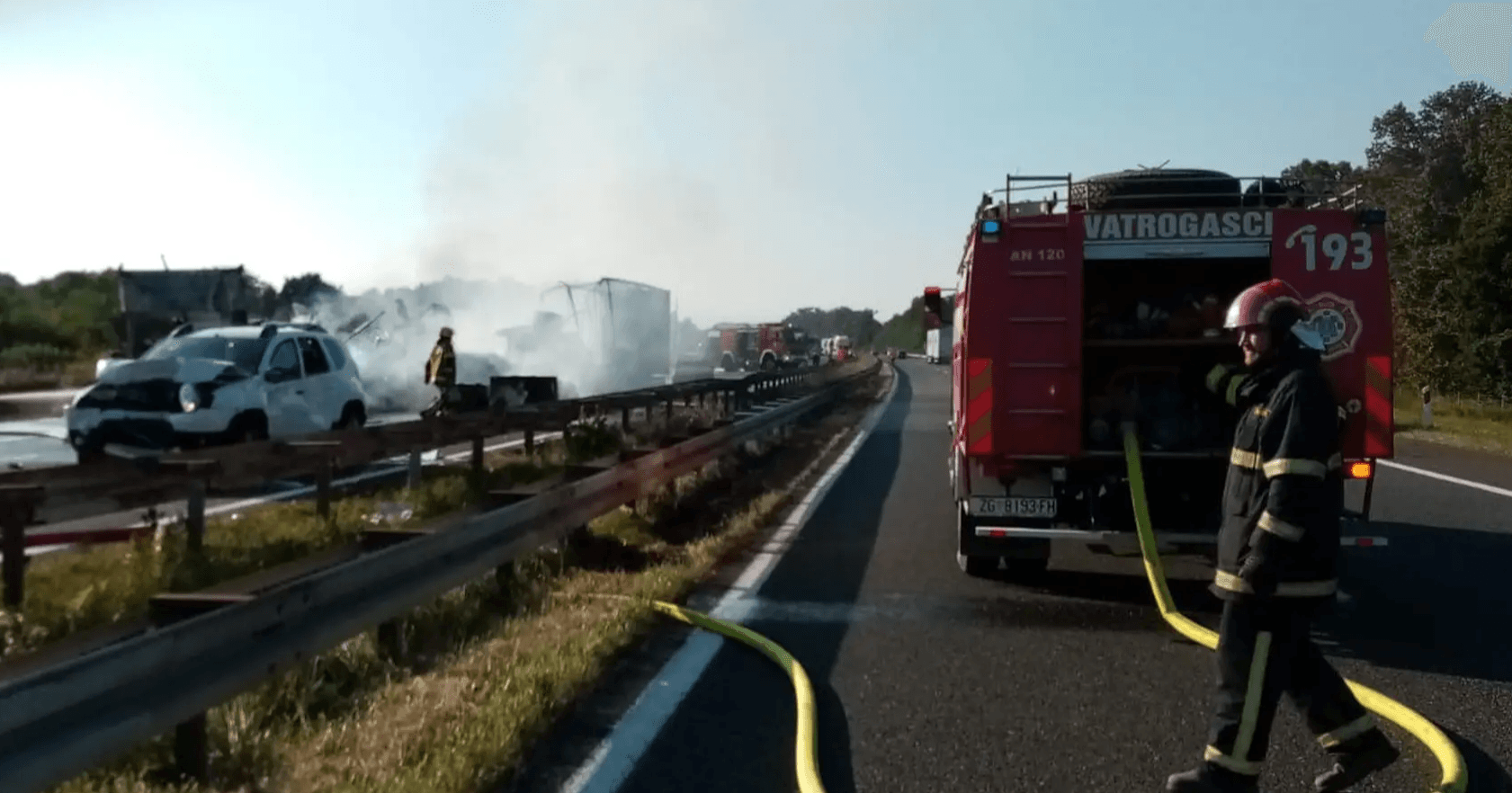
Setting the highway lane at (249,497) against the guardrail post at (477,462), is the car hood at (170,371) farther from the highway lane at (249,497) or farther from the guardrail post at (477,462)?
the guardrail post at (477,462)

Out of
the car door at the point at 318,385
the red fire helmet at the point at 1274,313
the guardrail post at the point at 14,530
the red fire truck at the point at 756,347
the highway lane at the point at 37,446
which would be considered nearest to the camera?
the red fire helmet at the point at 1274,313

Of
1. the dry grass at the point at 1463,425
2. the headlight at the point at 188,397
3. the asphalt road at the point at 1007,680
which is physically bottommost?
the dry grass at the point at 1463,425

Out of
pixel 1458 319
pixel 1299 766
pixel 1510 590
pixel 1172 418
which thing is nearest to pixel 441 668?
pixel 1299 766

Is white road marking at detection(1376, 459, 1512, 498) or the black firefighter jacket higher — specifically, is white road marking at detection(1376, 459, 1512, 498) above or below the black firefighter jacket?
below

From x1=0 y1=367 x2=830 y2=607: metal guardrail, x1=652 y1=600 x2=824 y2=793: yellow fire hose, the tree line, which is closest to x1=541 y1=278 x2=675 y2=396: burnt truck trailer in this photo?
the tree line

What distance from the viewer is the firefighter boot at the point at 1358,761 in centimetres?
498

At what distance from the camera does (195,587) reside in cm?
861

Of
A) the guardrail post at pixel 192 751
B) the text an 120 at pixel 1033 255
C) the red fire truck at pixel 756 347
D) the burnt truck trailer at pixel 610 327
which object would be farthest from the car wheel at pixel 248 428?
the red fire truck at pixel 756 347

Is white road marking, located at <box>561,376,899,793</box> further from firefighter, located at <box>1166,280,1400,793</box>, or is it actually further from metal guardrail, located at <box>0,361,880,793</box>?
firefighter, located at <box>1166,280,1400,793</box>

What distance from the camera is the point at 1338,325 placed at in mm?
8719

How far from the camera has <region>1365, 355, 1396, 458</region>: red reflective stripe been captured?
862cm

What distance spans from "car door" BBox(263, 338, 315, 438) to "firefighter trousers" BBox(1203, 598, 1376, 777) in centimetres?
1430

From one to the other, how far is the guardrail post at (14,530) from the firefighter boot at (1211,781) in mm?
5841

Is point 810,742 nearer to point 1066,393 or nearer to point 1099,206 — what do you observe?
point 1066,393
